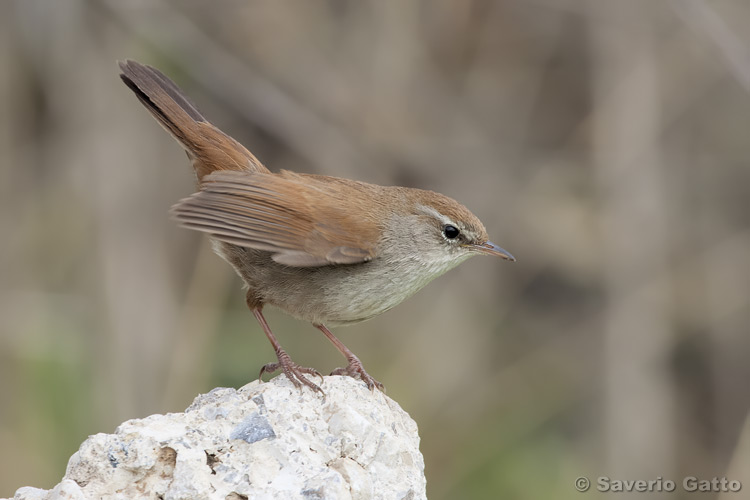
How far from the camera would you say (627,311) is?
671 centimetres

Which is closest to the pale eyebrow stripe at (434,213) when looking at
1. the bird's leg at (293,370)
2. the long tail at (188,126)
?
the long tail at (188,126)

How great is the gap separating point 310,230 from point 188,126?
869 mm

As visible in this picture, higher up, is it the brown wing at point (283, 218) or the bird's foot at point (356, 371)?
the brown wing at point (283, 218)

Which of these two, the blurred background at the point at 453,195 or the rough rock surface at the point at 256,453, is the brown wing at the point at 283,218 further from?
the blurred background at the point at 453,195

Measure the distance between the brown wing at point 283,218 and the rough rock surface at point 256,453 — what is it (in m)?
0.82

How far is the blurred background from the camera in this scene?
651cm

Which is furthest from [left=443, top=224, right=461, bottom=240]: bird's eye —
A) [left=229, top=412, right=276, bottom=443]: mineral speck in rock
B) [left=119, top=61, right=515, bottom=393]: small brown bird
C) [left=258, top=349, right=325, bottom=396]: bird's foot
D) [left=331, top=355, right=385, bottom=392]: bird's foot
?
[left=229, top=412, right=276, bottom=443]: mineral speck in rock

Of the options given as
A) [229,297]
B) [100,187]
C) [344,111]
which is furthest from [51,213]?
[344,111]

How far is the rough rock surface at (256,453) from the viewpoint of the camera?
2621 millimetres

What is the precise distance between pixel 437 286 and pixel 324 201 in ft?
11.1

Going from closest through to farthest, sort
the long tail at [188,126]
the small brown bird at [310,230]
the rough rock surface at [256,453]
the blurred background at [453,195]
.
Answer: the rough rock surface at [256,453], the small brown bird at [310,230], the long tail at [188,126], the blurred background at [453,195]

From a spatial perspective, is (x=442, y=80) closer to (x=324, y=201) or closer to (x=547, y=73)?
(x=547, y=73)

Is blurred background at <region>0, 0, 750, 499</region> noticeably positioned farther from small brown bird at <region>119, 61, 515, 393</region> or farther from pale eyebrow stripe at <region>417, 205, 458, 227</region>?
pale eyebrow stripe at <region>417, 205, 458, 227</region>

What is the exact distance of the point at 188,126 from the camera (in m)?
4.38
